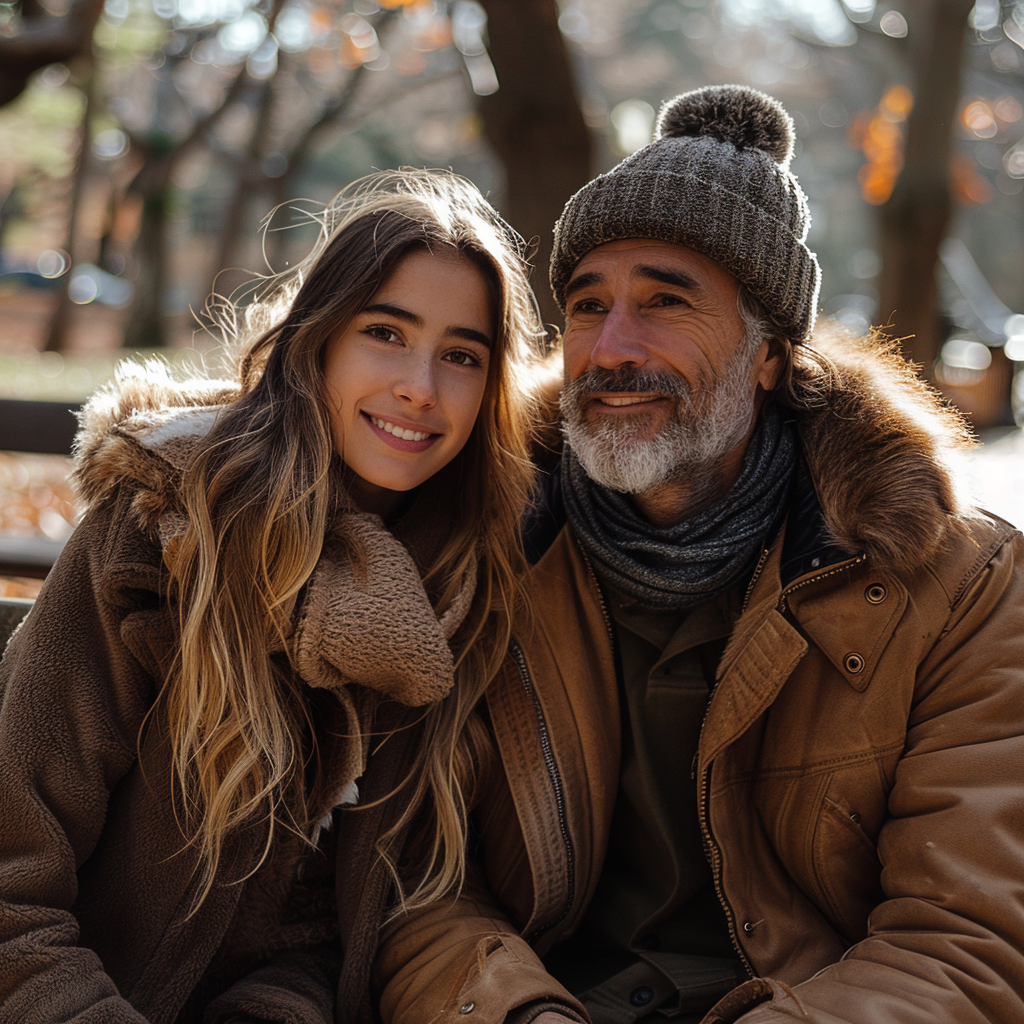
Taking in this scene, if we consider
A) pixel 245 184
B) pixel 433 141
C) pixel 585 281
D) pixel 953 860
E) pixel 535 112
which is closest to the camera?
pixel 953 860

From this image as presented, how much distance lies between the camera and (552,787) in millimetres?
2484

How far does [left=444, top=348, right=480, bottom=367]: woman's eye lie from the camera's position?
2590mm

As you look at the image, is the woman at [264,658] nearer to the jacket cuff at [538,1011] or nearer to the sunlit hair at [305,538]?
the sunlit hair at [305,538]

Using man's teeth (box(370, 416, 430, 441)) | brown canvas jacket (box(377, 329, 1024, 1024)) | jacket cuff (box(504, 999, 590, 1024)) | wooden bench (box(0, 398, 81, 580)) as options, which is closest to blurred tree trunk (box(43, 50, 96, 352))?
wooden bench (box(0, 398, 81, 580))

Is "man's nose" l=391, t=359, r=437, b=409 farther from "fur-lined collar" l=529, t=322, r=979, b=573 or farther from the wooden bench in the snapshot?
the wooden bench

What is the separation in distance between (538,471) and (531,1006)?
51.6 inches

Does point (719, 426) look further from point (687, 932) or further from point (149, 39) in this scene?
point (149, 39)

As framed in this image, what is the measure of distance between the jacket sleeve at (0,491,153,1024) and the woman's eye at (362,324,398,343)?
2.36ft

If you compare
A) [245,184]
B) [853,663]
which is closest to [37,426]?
[853,663]

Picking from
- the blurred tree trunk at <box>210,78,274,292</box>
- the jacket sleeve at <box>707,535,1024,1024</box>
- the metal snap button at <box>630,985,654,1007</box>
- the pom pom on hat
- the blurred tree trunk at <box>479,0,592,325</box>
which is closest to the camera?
the jacket sleeve at <box>707,535,1024,1024</box>

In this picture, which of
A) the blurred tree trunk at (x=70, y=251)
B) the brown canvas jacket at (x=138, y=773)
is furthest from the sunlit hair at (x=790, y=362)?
the blurred tree trunk at (x=70, y=251)

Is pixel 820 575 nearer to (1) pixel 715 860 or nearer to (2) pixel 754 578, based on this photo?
(2) pixel 754 578

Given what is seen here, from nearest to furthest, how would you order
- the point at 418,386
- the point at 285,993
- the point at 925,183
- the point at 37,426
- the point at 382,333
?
the point at 285,993 < the point at 418,386 < the point at 382,333 < the point at 37,426 < the point at 925,183

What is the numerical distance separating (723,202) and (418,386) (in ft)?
2.89
